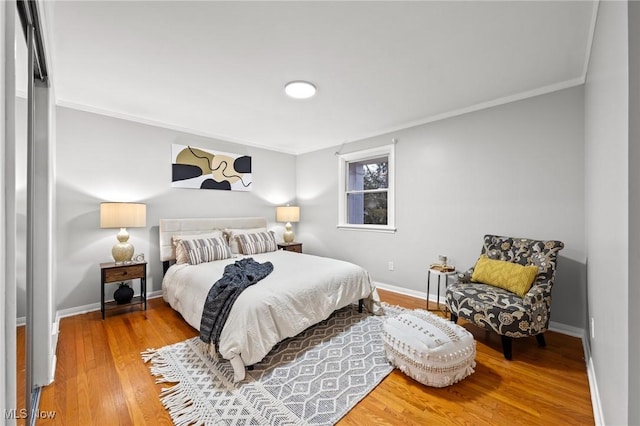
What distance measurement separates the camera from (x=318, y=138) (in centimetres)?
463

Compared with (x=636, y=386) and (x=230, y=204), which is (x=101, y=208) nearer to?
(x=230, y=204)

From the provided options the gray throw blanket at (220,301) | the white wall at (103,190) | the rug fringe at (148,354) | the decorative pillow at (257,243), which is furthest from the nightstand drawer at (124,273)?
the gray throw blanket at (220,301)

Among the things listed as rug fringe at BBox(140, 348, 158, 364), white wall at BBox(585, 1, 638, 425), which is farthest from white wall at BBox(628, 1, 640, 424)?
rug fringe at BBox(140, 348, 158, 364)

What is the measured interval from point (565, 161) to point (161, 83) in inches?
155

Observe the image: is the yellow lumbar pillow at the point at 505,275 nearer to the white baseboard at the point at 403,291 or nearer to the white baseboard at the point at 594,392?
the white baseboard at the point at 594,392

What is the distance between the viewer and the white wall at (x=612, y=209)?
1080 mm

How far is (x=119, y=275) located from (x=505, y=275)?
12.9 ft

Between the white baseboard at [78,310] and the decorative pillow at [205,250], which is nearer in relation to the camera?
the white baseboard at [78,310]

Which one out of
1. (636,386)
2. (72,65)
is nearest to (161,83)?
(72,65)

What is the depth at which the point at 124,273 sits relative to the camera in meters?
3.16

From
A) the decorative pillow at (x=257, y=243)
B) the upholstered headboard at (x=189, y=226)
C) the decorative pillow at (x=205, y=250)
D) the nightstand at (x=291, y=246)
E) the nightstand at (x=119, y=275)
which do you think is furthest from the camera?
the nightstand at (x=291, y=246)

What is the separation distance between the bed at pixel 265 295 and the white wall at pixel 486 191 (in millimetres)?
1156

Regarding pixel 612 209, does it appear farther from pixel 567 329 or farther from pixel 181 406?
pixel 181 406

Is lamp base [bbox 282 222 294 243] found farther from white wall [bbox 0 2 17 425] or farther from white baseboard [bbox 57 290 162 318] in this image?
white wall [bbox 0 2 17 425]
